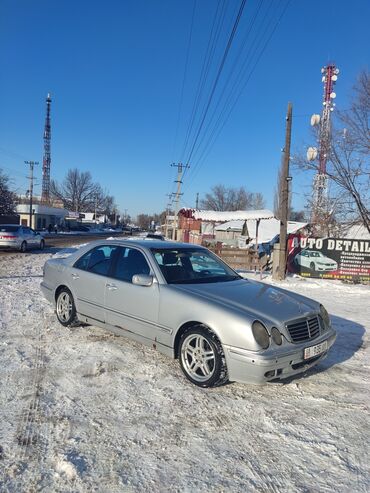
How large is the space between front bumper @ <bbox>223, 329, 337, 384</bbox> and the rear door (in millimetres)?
2176

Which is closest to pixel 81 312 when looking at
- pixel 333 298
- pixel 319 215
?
pixel 333 298

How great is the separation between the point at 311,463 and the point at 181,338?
1812 millimetres

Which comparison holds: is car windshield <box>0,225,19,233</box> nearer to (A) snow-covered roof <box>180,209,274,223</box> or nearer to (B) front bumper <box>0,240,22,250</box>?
(B) front bumper <box>0,240,22,250</box>

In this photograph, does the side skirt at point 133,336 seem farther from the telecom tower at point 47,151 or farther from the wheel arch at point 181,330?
the telecom tower at point 47,151

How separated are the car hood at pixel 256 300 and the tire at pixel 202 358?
1.27 ft

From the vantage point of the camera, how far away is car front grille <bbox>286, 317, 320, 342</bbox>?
159 inches

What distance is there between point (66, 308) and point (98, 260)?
1.03 meters

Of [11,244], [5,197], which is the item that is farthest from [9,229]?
[5,197]

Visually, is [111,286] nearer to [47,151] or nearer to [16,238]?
[16,238]

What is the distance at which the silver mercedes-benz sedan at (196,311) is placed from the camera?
3838 millimetres

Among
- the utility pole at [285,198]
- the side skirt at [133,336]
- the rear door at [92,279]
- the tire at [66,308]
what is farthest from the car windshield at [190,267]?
the utility pole at [285,198]

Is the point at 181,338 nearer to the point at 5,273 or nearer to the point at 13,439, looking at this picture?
the point at 13,439

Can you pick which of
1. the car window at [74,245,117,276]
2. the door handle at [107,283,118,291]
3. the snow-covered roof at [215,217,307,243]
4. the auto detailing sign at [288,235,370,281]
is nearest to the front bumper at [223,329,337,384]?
the door handle at [107,283,118,291]

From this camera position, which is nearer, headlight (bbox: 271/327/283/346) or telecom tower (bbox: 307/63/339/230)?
headlight (bbox: 271/327/283/346)
